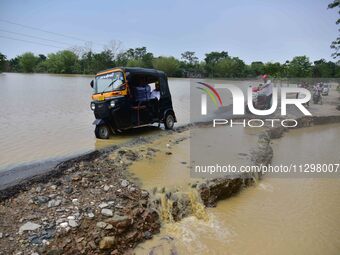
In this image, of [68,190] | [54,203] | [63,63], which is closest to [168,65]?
[63,63]

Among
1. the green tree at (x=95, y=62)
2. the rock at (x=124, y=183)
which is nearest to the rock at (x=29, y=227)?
the rock at (x=124, y=183)

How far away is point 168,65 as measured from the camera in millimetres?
80875

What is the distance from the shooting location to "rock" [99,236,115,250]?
13.8ft

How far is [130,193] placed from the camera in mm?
5281

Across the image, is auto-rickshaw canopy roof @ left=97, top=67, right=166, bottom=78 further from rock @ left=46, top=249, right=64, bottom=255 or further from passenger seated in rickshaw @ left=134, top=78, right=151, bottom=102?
Answer: rock @ left=46, top=249, right=64, bottom=255

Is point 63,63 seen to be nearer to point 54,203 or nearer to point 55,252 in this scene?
point 54,203

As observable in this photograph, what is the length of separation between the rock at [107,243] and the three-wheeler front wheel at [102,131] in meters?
5.02

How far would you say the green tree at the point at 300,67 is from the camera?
4890cm

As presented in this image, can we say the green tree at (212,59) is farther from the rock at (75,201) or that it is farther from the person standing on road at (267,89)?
the rock at (75,201)

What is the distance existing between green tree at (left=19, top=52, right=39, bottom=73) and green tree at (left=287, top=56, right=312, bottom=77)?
6826 centimetres

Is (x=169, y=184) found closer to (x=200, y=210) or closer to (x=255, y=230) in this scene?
(x=200, y=210)

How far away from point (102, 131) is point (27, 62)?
81725mm

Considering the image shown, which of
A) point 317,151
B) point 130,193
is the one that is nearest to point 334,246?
point 130,193

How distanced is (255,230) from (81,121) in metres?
9.27
